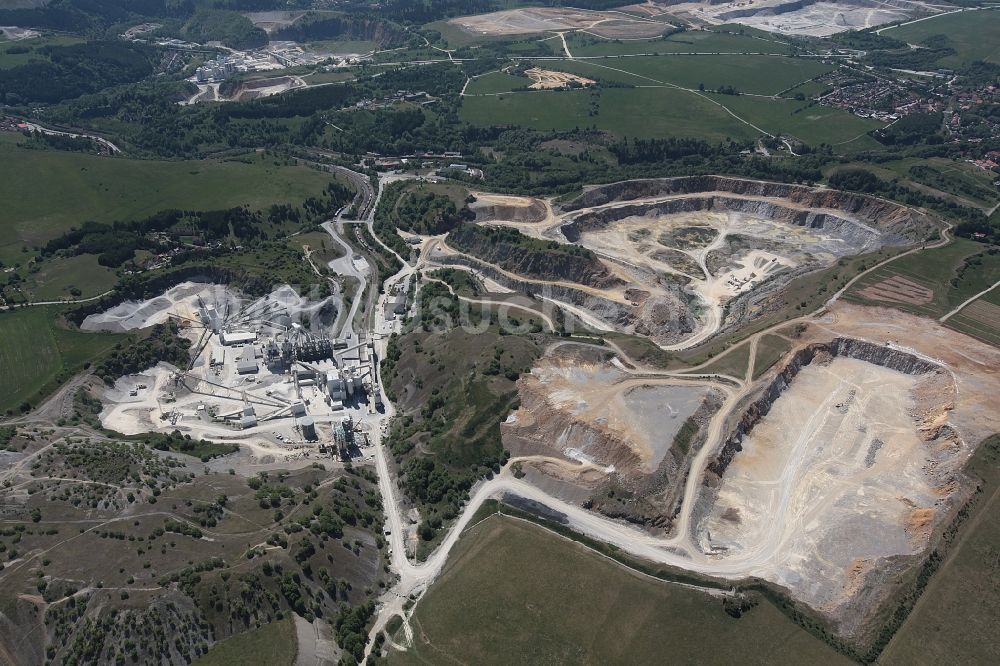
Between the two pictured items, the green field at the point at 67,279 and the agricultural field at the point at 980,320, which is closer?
the agricultural field at the point at 980,320

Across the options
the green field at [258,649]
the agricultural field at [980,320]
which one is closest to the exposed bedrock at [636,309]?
the agricultural field at [980,320]

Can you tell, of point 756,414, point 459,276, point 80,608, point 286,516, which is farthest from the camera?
point 459,276

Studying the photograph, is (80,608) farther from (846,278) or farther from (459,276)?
(846,278)

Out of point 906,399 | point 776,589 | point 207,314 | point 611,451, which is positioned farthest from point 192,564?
point 906,399

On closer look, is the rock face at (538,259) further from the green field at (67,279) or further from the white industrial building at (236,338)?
the green field at (67,279)

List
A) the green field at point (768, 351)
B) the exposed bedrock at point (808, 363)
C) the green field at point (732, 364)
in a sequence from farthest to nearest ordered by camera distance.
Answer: the green field at point (768, 351) → the green field at point (732, 364) → the exposed bedrock at point (808, 363)

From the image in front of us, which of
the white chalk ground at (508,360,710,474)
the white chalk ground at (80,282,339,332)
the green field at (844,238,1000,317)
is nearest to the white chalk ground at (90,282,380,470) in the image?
the white chalk ground at (80,282,339,332)
